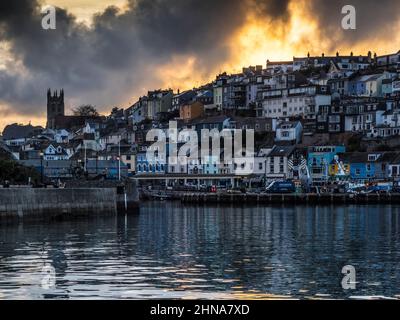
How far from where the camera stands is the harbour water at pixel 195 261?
98.9 feet

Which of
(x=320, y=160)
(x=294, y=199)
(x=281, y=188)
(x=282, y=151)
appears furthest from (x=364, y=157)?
(x=294, y=199)

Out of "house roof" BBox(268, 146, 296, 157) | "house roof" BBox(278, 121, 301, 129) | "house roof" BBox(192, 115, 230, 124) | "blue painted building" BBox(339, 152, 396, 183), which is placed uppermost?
"house roof" BBox(192, 115, 230, 124)

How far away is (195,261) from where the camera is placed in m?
38.7

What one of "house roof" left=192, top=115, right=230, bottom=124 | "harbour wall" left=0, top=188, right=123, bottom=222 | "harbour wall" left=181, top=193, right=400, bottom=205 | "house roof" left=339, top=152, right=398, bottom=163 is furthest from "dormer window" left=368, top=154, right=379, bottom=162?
"harbour wall" left=0, top=188, right=123, bottom=222

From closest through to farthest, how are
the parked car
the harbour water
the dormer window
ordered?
the harbour water → the parked car → the dormer window

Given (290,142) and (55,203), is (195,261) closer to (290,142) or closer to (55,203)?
(55,203)

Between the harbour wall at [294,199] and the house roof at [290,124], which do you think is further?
the house roof at [290,124]

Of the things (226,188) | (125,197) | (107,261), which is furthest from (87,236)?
(226,188)

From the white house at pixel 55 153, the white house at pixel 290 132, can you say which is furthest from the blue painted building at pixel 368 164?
the white house at pixel 55 153

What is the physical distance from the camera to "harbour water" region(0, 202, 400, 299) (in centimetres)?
3016

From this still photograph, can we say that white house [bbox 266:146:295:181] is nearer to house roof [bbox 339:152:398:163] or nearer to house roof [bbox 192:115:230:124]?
house roof [bbox 339:152:398:163]

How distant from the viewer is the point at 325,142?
149625 mm

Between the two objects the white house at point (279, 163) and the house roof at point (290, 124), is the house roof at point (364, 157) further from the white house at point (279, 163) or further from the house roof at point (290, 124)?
the house roof at point (290, 124)

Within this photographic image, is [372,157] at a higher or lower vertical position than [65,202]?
higher
